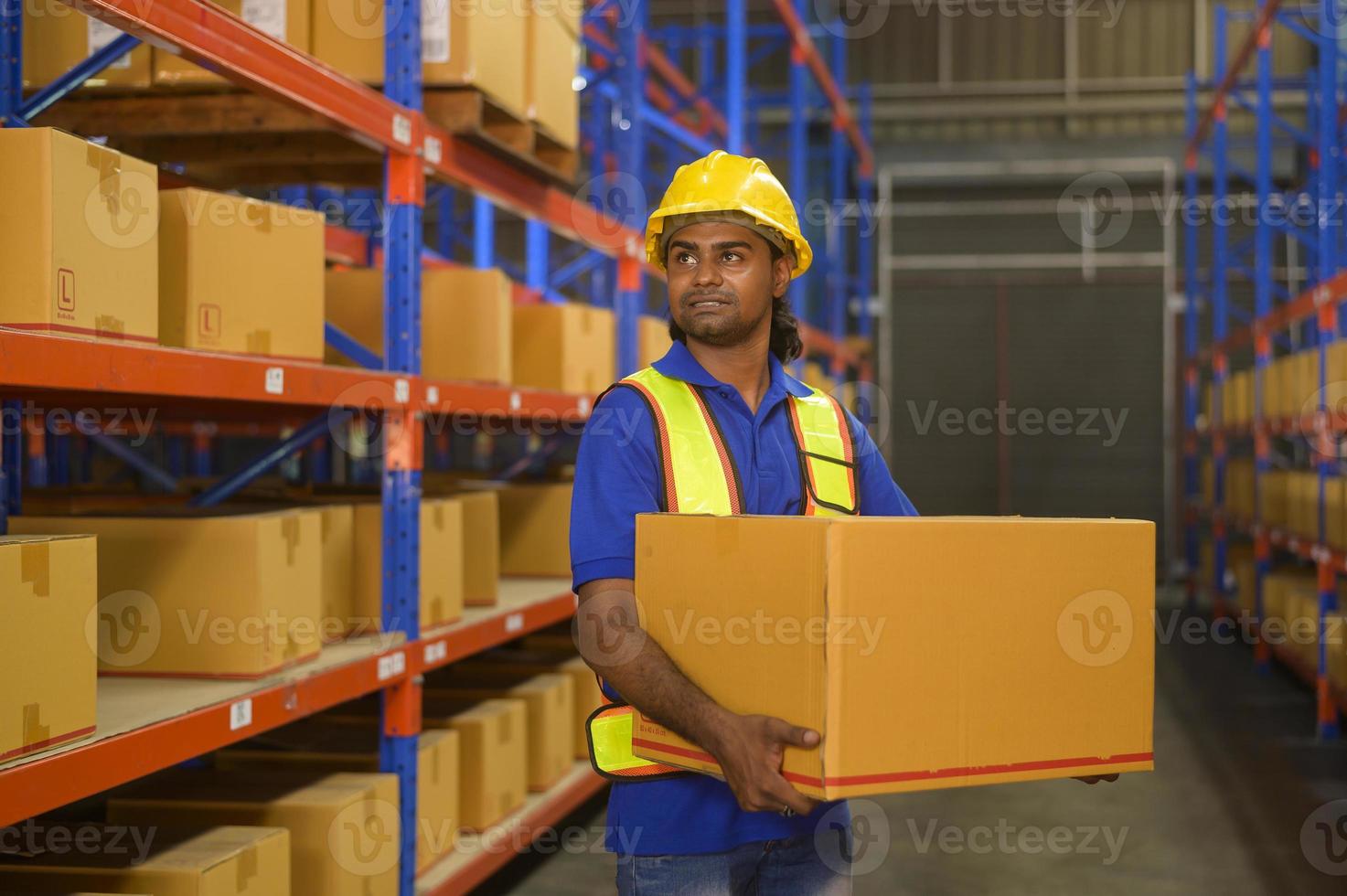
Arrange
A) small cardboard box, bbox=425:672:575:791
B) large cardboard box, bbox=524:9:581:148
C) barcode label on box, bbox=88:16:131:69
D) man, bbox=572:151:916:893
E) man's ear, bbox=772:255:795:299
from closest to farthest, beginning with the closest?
man, bbox=572:151:916:893 < man's ear, bbox=772:255:795:299 < barcode label on box, bbox=88:16:131:69 < large cardboard box, bbox=524:9:581:148 < small cardboard box, bbox=425:672:575:791

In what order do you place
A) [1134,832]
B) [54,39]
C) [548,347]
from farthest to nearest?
1. [1134,832]
2. [548,347]
3. [54,39]

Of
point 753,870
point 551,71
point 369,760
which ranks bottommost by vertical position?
point 369,760

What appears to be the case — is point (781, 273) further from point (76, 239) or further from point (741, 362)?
point (76, 239)

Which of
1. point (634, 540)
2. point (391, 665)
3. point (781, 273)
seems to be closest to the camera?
point (634, 540)

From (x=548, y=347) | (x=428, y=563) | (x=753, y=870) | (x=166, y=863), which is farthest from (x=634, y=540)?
(x=548, y=347)

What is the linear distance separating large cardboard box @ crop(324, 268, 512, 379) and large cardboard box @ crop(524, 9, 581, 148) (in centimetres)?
65

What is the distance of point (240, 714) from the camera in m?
3.08

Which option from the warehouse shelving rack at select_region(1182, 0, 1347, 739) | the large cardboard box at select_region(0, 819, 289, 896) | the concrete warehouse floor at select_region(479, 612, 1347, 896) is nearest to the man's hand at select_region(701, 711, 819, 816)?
the large cardboard box at select_region(0, 819, 289, 896)

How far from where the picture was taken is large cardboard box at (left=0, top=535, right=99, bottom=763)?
7.85ft

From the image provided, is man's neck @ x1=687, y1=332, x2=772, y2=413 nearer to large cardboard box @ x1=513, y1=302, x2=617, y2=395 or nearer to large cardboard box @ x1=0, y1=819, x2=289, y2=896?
large cardboard box @ x1=0, y1=819, x2=289, y2=896

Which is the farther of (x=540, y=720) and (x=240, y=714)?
(x=540, y=720)

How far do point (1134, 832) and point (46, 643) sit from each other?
4.87 m

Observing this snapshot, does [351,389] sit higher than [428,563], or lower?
higher

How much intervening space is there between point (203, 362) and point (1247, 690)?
27.6ft
